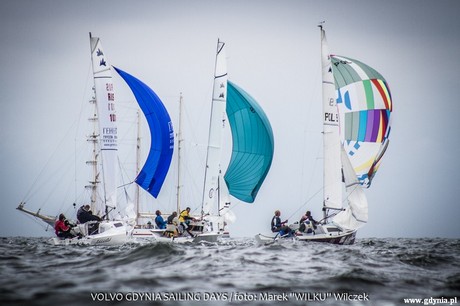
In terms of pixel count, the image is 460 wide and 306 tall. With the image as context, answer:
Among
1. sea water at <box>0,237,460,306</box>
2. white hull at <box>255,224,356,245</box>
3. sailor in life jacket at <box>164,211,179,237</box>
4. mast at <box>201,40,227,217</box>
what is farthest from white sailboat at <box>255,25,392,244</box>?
sea water at <box>0,237,460,306</box>

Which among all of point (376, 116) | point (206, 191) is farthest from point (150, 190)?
point (376, 116)

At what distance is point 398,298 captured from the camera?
695 cm

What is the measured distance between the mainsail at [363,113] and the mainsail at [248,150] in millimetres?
4830

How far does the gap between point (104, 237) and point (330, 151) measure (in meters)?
11.5

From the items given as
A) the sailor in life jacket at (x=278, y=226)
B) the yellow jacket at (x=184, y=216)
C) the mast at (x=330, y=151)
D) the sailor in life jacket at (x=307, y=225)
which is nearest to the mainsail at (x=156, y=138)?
the yellow jacket at (x=184, y=216)

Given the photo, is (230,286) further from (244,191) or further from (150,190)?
(150,190)

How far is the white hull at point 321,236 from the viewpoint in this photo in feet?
72.5

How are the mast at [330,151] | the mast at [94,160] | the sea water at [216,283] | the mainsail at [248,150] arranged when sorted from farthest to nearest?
the mast at [94,160]
the mainsail at [248,150]
the mast at [330,151]
the sea water at [216,283]

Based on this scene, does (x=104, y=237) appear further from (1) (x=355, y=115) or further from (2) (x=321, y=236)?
(1) (x=355, y=115)

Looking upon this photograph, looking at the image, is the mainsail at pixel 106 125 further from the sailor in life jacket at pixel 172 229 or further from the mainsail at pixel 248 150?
the mainsail at pixel 248 150

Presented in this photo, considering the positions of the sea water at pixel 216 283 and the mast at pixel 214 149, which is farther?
the mast at pixel 214 149

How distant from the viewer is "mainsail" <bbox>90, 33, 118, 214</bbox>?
24.2 meters

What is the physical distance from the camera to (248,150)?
27844 millimetres

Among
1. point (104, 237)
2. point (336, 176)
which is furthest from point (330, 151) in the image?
point (104, 237)
